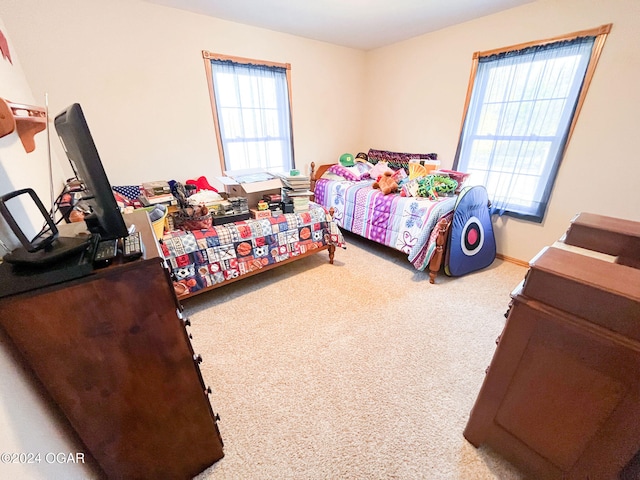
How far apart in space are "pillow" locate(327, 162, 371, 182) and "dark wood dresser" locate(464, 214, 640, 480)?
2558 mm

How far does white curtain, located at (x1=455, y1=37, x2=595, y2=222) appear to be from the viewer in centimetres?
221

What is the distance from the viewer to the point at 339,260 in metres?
2.84

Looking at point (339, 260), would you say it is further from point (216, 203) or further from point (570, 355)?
point (570, 355)

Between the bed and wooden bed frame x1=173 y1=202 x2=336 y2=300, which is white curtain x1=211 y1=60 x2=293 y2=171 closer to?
the bed

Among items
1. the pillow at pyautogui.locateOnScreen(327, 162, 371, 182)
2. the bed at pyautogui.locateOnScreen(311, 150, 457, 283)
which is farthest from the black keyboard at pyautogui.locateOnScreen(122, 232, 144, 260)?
the pillow at pyautogui.locateOnScreen(327, 162, 371, 182)

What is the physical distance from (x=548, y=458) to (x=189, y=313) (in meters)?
2.18

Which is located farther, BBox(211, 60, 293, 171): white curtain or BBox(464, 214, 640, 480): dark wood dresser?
BBox(211, 60, 293, 171): white curtain

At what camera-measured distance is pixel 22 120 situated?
911 millimetres

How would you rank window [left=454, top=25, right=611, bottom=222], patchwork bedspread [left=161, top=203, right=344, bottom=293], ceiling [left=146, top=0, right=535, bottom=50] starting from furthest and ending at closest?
ceiling [left=146, top=0, right=535, bottom=50]
window [left=454, top=25, right=611, bottom=222]
patchwork bedspread [left=161, top=203, right=344, bottom=293]

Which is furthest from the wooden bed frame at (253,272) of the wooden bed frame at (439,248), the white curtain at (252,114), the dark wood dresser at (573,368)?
the dark wood dresser at (573,368)

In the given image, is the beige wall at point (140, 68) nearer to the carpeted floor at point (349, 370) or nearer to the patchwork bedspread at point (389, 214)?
the patchwork bedspread at point (389, 214)

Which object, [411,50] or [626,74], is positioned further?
[411,50]

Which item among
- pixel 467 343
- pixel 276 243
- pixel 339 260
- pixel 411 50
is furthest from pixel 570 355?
pixel 411 50

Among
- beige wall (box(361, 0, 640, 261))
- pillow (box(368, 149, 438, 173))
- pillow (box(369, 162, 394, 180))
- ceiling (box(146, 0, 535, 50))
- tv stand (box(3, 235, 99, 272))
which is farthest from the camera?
pillow (box(369, 162, 394, 180))
